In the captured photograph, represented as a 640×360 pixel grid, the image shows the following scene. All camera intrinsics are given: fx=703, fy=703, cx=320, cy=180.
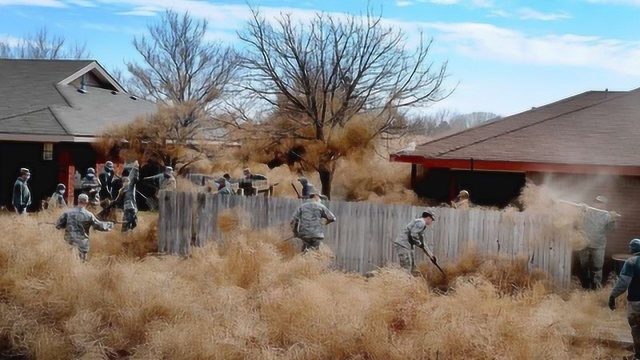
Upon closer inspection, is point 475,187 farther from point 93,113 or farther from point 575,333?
point 93,113

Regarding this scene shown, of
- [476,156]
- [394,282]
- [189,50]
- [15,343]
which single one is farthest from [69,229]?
[189,50]

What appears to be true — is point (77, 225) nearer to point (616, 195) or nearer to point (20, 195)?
point (20, 195)

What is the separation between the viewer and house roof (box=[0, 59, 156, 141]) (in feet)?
62.2

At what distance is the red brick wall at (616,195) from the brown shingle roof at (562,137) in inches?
18.6

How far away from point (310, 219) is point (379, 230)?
4.28ft

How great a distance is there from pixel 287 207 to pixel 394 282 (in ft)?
11.2

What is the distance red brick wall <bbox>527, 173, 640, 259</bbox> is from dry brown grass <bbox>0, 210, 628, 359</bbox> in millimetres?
2701

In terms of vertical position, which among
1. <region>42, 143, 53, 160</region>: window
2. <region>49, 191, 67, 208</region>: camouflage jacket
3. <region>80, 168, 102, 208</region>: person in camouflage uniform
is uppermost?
<region>42, 143, 53, 160</region>: window

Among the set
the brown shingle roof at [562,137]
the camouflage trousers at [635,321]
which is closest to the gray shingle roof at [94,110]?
the brown shingle roof at [562,137]

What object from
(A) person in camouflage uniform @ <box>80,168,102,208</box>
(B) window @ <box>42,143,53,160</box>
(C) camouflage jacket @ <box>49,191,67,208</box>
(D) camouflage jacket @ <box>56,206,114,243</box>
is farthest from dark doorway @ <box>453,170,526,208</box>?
(B) window @ <box>42,143,53,160</box>

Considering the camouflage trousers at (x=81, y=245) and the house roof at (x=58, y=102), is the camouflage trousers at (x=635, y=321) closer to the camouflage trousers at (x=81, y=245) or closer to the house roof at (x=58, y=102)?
the camouflage trousers at (x=81, y=245)

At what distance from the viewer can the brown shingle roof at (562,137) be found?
13562mm

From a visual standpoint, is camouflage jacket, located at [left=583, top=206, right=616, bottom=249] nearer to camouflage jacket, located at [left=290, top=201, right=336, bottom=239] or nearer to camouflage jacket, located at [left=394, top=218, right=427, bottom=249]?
camouflage jacket, located at [left=394, top=218, right=427, bottom=249]

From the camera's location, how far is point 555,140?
48.5 feet
